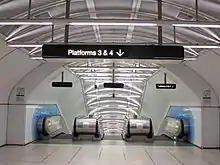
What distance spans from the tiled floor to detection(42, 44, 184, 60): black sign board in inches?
139

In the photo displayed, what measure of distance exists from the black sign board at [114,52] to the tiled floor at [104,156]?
3.53 meters

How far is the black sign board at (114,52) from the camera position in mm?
7582

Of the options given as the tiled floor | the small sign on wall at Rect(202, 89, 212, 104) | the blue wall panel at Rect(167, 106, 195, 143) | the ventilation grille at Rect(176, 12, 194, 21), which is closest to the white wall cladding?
the tiled floor

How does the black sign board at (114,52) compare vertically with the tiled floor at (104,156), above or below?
above

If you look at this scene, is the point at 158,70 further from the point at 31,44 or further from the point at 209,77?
the point at 31,44

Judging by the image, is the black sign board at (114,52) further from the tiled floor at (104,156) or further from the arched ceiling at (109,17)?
the tiled floor at (104,156)

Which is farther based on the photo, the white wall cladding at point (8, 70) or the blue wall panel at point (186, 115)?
the blue wall panel at point (186, 115)

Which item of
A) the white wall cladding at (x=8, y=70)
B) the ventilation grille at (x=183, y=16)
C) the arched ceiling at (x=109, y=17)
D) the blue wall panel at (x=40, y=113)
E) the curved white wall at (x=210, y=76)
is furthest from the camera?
the blue wall panel at (x=40, y=113)

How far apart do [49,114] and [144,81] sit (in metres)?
7.91

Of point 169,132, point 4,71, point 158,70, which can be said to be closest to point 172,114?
point 169,132

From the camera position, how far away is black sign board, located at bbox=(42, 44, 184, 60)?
758 cm

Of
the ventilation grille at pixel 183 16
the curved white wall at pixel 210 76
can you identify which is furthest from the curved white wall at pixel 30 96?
the ventilation grille at pixel 183 16

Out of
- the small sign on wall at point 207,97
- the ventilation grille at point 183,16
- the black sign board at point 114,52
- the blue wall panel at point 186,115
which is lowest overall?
the blue wall panel at point 186,115

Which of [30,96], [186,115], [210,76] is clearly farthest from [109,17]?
[186,115]
